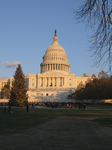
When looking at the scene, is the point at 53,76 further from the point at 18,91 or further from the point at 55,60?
the point at 18,91

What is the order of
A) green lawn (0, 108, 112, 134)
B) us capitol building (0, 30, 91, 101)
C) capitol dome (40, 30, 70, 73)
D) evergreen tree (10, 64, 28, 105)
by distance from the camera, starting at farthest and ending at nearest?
capitol dome (40, 30, 70, 73) → us capitol building (0, 30, 91, 101) → evergreen tree (10, 64, 28, 105) → green lawn (0, 108, 112, 134)

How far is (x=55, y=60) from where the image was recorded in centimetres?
15650

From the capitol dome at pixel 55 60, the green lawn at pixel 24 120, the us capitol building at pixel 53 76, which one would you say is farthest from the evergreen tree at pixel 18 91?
the capitol dome at pixel 55 60

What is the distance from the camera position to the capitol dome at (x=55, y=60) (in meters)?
155

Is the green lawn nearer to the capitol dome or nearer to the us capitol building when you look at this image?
the us capitol building

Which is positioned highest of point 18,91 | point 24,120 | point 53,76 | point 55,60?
point 55,60

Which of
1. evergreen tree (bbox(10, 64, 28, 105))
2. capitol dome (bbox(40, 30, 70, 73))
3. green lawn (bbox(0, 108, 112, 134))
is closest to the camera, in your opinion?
green lawn (bbox(0, 108, 112, 134))

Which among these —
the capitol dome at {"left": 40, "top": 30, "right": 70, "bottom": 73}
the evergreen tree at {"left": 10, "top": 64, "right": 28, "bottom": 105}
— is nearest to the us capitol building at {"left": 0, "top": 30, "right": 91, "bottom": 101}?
the capitol dome at {"left": 40, "top": 30, "right": 70, "bottom": 73}

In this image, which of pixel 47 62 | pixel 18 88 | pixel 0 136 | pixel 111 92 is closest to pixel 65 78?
pixel 47 62

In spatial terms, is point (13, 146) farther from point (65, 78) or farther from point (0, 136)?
Result: point (65, 78)

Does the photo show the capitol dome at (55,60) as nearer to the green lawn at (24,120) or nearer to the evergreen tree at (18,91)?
the evergreen tree at (18,91)

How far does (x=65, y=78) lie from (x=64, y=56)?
23.6m

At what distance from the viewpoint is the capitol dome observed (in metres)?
155

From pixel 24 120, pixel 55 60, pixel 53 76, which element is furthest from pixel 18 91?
pixel 55 60
